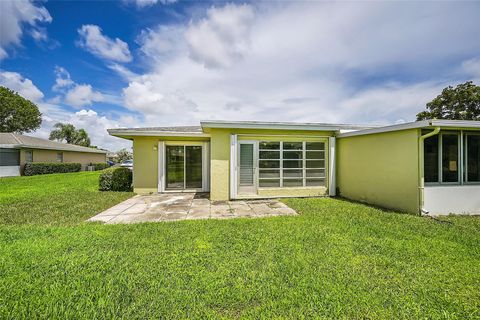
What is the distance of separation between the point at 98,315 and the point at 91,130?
59.3 metres

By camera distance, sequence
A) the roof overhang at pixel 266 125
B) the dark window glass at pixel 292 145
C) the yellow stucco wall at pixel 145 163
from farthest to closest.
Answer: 1. the yellow stucco wall at pixel 145 163
2. the dark window glass at pixel 292 145
3. the roof overhang at pixel 266 125

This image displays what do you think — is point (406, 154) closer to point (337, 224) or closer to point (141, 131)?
point (337, 224)

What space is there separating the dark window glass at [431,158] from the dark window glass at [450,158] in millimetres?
307

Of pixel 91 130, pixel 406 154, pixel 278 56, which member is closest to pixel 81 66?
pixel 278 56

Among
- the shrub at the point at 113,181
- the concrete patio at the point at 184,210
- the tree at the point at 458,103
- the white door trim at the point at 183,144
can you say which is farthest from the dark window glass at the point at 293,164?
the tree at the point at 458,103

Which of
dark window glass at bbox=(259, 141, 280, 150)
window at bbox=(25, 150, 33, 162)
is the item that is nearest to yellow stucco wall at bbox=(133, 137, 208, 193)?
dark window glass at bbox=(259, 141, 280, 150)

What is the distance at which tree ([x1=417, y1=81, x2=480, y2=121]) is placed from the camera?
81.0 ft

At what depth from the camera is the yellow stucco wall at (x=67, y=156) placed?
20.5 meters

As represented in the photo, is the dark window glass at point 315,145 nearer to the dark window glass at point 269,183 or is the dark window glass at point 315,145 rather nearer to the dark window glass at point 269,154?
the dark window glass at point 269,154

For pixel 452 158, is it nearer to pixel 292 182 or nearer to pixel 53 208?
pixel 292 182

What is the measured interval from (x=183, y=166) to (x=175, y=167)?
1.38 ft

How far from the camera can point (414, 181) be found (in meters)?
6.57

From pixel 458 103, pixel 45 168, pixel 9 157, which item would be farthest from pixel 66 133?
pixel 458 103

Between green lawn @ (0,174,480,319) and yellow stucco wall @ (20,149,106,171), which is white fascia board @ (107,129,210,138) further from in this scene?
yellow stucco wall @ (20,149,106,171)
